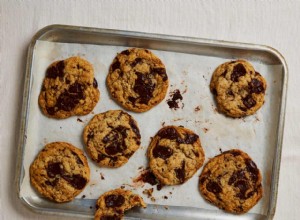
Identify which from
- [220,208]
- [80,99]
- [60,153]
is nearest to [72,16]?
[80,99]

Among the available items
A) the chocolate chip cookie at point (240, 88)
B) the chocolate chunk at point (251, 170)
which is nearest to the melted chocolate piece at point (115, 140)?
the chocolate chip cookie at point (240, 88)

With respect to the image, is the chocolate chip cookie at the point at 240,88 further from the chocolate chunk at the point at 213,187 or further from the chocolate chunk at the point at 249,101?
the chocolate chunk at the point at 213,187

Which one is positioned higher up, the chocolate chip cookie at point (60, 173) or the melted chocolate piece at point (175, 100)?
the melted chocolate piece at point (175, 100)

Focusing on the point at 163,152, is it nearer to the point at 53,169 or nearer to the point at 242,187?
the point at 242,187

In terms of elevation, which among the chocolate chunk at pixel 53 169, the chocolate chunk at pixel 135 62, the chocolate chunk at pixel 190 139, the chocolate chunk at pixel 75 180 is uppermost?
the chocolate chunk at pixel 135 62

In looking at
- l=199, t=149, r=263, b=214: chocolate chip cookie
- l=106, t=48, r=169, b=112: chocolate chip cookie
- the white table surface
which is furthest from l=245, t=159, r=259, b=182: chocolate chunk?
l=106, t=48, r=169, b=112: chocolate chip cookie

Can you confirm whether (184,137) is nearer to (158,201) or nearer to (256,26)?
(158,201)

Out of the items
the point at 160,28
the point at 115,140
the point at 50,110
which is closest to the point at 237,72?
the point at 160,28
